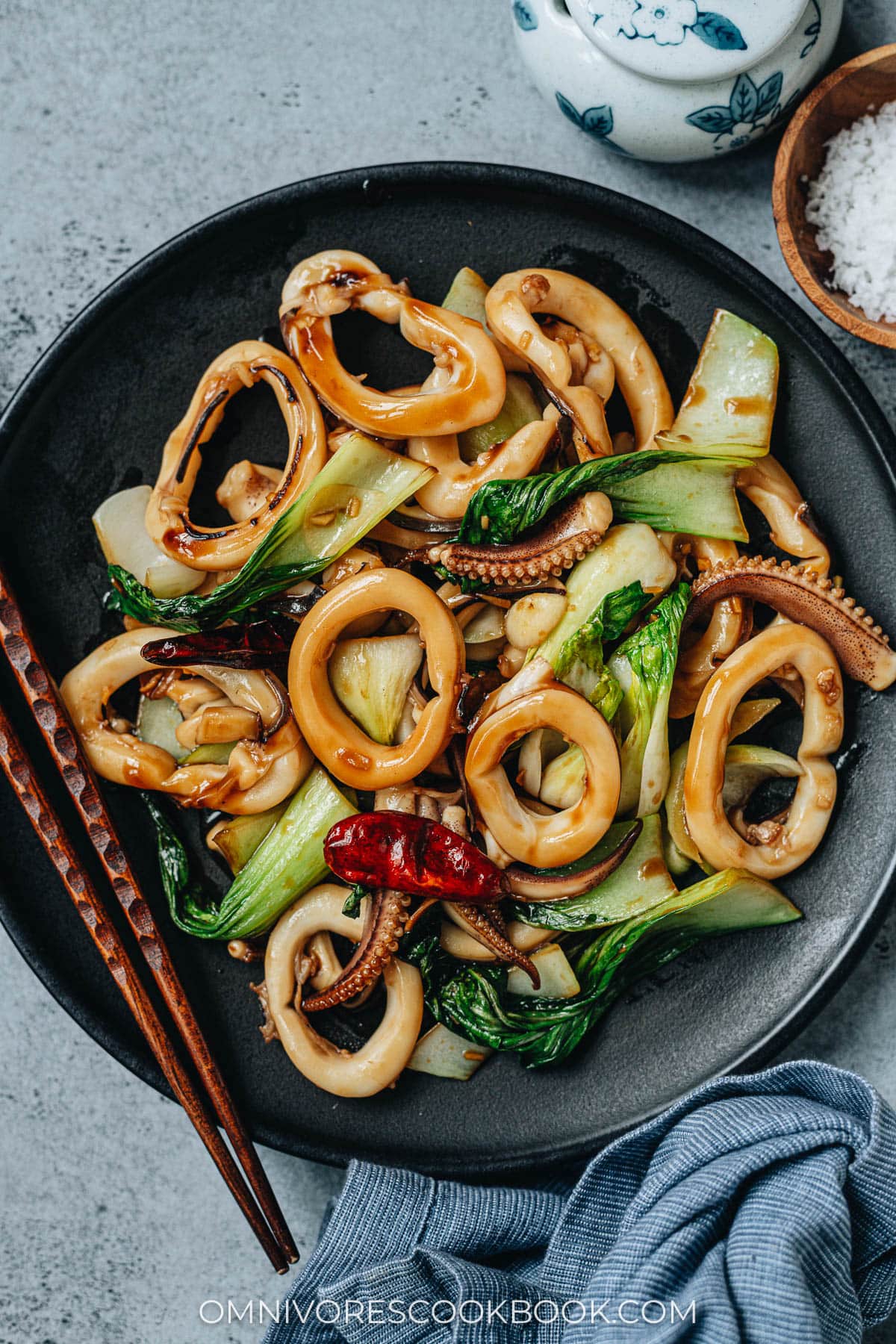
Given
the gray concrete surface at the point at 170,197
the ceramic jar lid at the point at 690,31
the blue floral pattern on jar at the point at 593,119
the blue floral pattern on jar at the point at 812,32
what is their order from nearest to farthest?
the ceramic jar lid at the point at 690,31 < the blue floral pattern on jar at the point at 812,32 < the blue floral pattern on jar at the point at 593,119 < the gray concrete surface at the point at 170,197

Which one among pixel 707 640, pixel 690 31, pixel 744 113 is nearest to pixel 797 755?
pixel 707 640

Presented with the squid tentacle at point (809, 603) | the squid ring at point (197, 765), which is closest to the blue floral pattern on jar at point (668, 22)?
the squid tentacle at point (809, 603)

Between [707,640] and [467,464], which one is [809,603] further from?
[467,464]

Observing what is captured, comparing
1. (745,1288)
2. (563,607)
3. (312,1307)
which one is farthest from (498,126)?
(312,1307)

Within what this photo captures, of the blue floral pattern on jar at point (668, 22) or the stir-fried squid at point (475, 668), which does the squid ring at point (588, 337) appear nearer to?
the stir-fried squid at point (475, 668)

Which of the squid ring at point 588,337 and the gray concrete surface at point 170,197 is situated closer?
the squid ring at point 588,337

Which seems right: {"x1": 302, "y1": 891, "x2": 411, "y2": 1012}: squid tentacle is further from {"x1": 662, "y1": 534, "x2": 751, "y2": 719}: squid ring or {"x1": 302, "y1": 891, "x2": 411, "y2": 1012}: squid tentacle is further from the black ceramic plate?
{"x1": 662, "y1": 534, "x2": 751, "y2": 719}: squid ring
